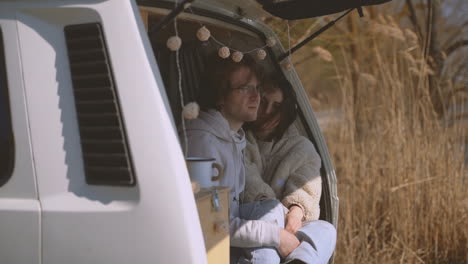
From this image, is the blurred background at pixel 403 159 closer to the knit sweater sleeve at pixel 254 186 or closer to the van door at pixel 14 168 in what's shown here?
the knit sweater sleeve at pixel 254 186

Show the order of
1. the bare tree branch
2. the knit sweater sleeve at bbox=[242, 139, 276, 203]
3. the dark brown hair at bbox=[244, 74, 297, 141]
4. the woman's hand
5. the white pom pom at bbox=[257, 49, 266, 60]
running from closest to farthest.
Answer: the woman's hand < the knit sweater sleeve at bbox=[242, 139, 276, 203] < the white pom pom at bbox=[257, 49, 266, 60] < the dark brown hair at bbox=[244, 74, 297, 141] < the bare tree branch

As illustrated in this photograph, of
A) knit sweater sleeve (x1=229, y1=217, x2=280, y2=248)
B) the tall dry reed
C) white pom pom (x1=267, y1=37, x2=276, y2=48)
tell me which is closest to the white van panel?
knit sweater sleeve (x1=229, y1=217, x2=280, y2=248)

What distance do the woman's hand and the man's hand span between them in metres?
0.15

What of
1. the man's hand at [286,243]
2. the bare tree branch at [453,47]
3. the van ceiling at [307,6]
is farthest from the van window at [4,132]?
the bare tree branch at [453,47]

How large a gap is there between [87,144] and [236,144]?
1.17m

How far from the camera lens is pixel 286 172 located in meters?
2.85

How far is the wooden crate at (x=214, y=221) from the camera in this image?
169 centimetres

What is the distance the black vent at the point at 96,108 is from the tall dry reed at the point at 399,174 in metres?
2.66

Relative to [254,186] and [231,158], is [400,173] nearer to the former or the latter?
[254,186]

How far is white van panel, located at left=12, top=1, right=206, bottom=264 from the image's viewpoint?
4.56ft

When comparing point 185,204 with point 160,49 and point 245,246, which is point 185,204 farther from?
point 160,49

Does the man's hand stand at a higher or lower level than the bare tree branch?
lower

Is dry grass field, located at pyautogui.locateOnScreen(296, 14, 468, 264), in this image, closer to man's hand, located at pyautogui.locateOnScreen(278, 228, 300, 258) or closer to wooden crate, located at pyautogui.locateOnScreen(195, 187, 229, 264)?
man's hand, located at pyautogui.locateOnScreen(278, 228, 300, 258)

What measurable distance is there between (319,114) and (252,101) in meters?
3.79
